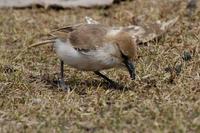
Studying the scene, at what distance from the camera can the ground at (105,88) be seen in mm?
5910

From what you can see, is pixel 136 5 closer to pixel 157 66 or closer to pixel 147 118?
pixel 157 66

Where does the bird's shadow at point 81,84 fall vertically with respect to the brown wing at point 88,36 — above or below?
below

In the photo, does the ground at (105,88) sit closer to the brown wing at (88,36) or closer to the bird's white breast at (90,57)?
the bird's white breast at (90,57)

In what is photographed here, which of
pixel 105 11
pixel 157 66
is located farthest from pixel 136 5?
pixel 157 66

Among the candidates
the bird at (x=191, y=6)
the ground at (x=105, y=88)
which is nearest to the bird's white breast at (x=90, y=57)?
the ground at (x=105, y=88)

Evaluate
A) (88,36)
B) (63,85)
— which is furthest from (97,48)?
Answer: (63,85)

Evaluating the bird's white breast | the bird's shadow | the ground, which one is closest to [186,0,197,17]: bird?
the ground

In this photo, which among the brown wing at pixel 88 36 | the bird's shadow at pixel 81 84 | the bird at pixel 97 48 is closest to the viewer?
the bird at pixel 97 48

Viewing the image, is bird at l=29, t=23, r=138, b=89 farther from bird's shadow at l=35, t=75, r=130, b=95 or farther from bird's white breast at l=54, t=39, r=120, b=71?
bird's shadow at l=35, t=75, r=130, b=95

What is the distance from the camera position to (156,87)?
6.92 meters

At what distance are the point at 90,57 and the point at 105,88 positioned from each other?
60 cm

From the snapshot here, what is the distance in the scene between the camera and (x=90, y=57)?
6559 mm

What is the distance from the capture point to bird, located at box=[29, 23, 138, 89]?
6.49m

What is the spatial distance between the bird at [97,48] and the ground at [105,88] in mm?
337
